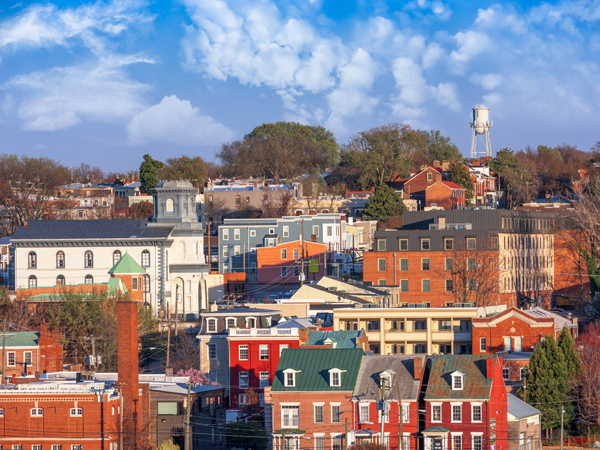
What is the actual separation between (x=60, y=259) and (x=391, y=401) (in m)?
62.0

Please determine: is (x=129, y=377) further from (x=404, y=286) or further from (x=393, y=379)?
(x=404, y=286)

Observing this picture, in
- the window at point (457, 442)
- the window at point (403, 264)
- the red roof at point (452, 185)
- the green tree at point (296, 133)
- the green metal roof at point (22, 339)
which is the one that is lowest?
the window at point (457, 442)

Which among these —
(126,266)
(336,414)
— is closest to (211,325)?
(336,414)

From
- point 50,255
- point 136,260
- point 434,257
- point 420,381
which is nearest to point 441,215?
point 434,257

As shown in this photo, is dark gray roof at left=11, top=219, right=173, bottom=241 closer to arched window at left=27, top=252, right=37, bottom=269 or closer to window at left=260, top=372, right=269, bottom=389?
arched window at left=27, top=252, right=37, bottom=269

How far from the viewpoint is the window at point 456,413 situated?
53594mm

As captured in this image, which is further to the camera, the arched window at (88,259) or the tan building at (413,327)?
the arched window at (88,259)

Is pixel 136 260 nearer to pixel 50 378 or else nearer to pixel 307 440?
pixel 50 378

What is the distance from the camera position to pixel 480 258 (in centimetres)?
9600

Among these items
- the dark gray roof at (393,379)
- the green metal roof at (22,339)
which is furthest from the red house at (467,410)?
the green metal roof at (22,339)

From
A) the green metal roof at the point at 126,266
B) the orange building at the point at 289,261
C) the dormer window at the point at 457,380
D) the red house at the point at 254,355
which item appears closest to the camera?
the dormer window at the point at 457,380

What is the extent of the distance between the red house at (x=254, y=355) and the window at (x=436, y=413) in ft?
45.7

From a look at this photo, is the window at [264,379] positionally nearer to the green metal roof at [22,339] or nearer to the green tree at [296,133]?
the green metal roof at [22,339]

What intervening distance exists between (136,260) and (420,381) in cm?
5878
